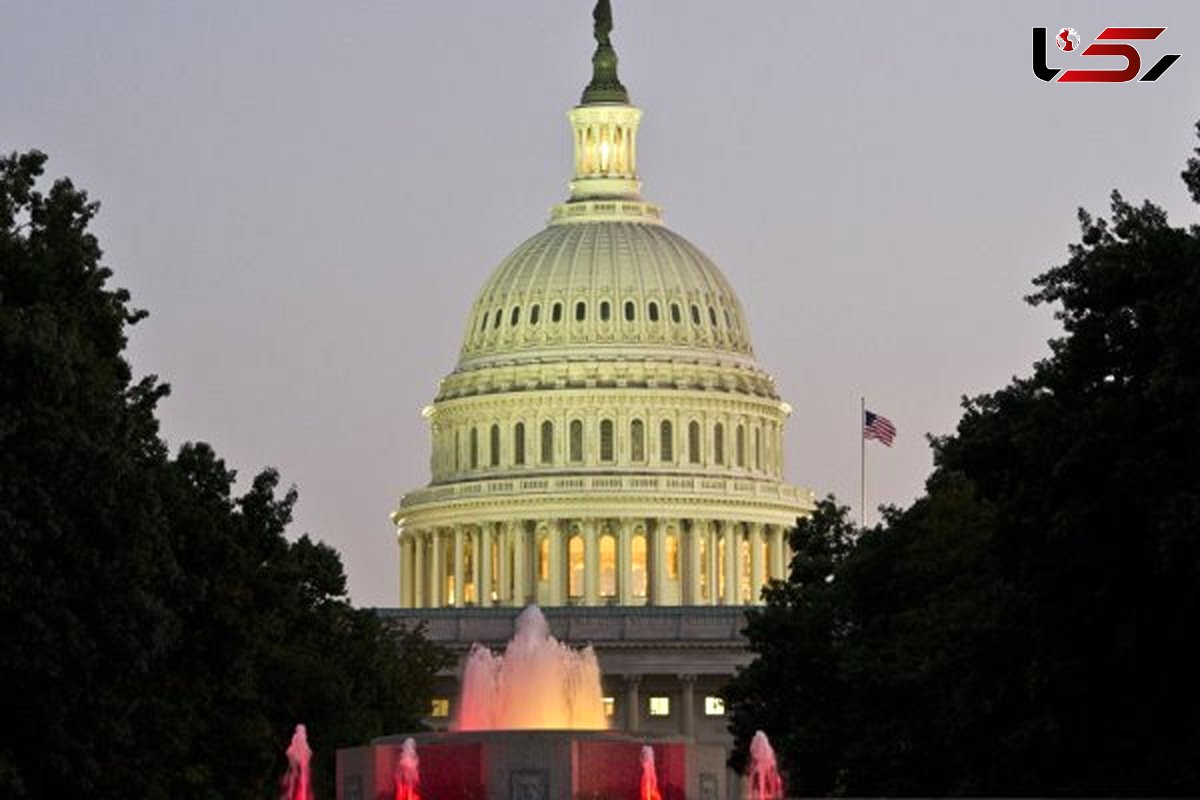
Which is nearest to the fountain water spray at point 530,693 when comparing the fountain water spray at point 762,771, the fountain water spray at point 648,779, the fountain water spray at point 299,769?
the fountain water spray at point 299,769

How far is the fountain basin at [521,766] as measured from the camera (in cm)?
9875

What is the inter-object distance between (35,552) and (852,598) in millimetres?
46570

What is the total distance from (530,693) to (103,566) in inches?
1575

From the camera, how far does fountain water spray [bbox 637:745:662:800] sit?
99088 millimetres

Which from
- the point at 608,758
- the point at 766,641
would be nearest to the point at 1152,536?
the point at 608,758

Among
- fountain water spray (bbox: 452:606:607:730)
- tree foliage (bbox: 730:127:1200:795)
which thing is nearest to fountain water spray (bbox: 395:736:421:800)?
tree foliage (bbox: 730:127:1200:795)

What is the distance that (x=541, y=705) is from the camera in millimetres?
115125

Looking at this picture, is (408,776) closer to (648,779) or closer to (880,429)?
(648,779)

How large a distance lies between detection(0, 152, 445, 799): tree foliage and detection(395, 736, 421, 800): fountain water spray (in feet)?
12.6

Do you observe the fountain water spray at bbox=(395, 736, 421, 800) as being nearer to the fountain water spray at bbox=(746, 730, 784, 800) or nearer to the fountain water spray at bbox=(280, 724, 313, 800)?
the fountain water spray at bbox=(280, 724, 313, 800)

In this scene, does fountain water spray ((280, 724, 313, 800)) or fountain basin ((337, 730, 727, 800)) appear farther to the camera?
fountain water spray ((280, 724, 313, 800))

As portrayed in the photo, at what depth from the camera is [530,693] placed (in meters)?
116

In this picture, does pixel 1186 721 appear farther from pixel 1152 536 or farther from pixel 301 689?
pixel 301 689

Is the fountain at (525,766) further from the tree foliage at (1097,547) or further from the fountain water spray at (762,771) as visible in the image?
the tree foliage at (1097,547)
